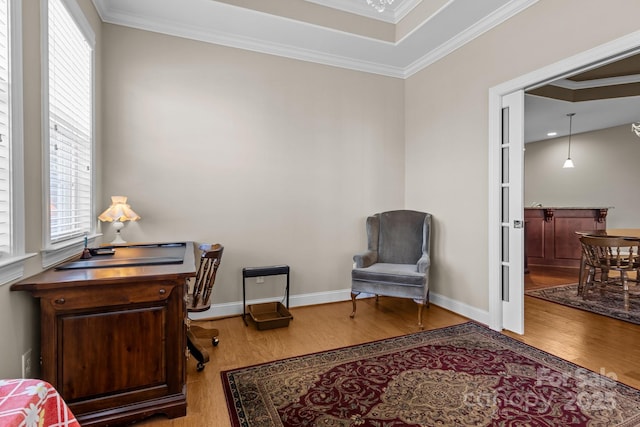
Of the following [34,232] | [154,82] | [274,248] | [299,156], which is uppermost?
[154,82]

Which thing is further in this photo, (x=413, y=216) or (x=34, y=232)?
(x=413, y=216)

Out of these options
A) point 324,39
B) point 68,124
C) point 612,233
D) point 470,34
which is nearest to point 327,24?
point 324,39

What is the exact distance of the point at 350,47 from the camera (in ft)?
11.6

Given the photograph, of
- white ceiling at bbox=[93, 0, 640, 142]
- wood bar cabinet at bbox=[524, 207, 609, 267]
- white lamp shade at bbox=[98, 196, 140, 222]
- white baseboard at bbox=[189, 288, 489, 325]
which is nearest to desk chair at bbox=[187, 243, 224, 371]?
white baseboard at bbox=[189, 288, 489, 325]

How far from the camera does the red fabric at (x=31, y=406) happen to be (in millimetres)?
854

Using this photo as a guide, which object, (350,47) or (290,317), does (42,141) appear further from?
(350,47)

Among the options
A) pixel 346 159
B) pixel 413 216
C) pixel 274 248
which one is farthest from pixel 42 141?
pixel 413 216

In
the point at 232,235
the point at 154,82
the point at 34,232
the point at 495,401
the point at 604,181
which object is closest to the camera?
the point at 34,232

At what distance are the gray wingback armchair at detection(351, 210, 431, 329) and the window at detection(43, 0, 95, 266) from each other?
2.43m

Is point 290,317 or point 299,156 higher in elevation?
point 299,156

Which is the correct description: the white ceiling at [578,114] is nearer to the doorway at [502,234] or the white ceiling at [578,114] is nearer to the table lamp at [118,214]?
the doorway at [502,234]

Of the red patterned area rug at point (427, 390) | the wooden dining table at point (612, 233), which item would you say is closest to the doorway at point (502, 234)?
the red patterned area rug at point (427, 390)

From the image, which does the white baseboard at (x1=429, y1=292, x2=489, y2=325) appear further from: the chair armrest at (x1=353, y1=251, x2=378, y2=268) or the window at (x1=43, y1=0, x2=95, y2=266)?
the window at (x1=43, y1=0, x2=95, y2=266)

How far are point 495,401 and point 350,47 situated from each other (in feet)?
11.2
